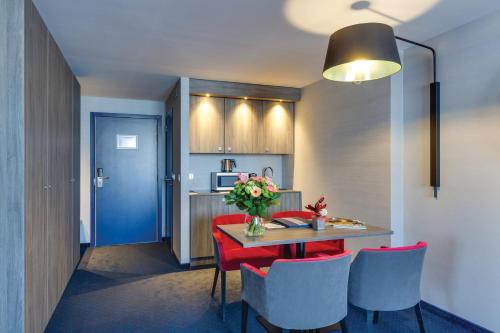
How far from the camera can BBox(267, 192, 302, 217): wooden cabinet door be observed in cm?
468

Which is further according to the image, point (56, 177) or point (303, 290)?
point (56, 177)

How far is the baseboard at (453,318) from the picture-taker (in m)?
2.56

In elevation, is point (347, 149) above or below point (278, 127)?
below

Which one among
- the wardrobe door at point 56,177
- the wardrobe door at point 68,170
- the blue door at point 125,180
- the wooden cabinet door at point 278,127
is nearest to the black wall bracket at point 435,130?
the wooden cabinet door at point 278,127

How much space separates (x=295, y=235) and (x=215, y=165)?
2.70 meters

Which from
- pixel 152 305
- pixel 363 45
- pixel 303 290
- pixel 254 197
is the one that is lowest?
pixel 152 305

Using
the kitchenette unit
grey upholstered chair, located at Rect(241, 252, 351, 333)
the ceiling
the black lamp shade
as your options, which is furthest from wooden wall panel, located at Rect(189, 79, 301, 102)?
grey upholstered chair, located at Rect(241, 252, 351, 333)

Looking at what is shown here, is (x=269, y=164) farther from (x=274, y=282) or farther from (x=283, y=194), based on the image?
(x=274, y=282)

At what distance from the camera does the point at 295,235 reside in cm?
245

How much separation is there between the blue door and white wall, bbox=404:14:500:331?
13.4 ft

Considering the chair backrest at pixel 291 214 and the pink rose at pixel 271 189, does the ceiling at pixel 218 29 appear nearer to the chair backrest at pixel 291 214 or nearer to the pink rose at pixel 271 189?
the pink rose at pixel 271 189

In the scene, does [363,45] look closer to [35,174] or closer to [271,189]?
[271,189]

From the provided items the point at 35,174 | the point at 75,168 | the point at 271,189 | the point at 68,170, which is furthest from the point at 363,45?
the point at 75,168

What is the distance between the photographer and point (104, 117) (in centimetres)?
533
